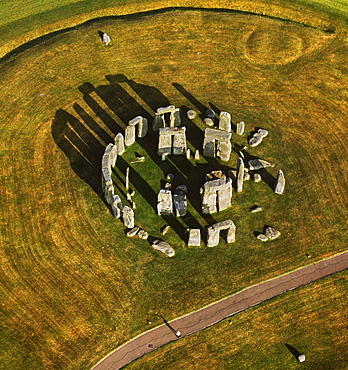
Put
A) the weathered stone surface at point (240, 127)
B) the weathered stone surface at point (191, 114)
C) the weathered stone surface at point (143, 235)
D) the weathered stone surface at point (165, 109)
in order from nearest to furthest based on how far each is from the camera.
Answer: the weathered stone surface at point (143, 235) → the weathered stone surface at point (165, 109) → the weathered stone surface at point (240, 127) → the weathered stone surface at point (191, 114)

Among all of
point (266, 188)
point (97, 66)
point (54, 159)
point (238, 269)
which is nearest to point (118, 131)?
point (54, 159)

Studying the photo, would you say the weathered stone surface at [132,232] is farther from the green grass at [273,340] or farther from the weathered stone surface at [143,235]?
the green grass at [273,340]

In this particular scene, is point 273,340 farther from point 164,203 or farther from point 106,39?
point 106,39

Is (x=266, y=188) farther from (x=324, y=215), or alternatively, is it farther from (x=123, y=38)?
(x=123, y=38)

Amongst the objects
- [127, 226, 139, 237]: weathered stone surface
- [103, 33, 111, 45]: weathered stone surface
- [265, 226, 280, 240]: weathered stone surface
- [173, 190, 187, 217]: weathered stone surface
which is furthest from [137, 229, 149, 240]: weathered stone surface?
[103, 33, 111, 45]: weathered stone surface

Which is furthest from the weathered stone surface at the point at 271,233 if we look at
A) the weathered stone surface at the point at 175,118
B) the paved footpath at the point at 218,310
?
the weathered stone surface at the point at 175,118

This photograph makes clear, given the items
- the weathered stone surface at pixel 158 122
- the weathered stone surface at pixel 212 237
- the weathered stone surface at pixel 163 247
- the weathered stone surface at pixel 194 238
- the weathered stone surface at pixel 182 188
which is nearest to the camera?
the weathered stone surface at pixel 212 237

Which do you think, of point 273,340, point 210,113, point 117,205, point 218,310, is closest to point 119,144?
point 117,205
